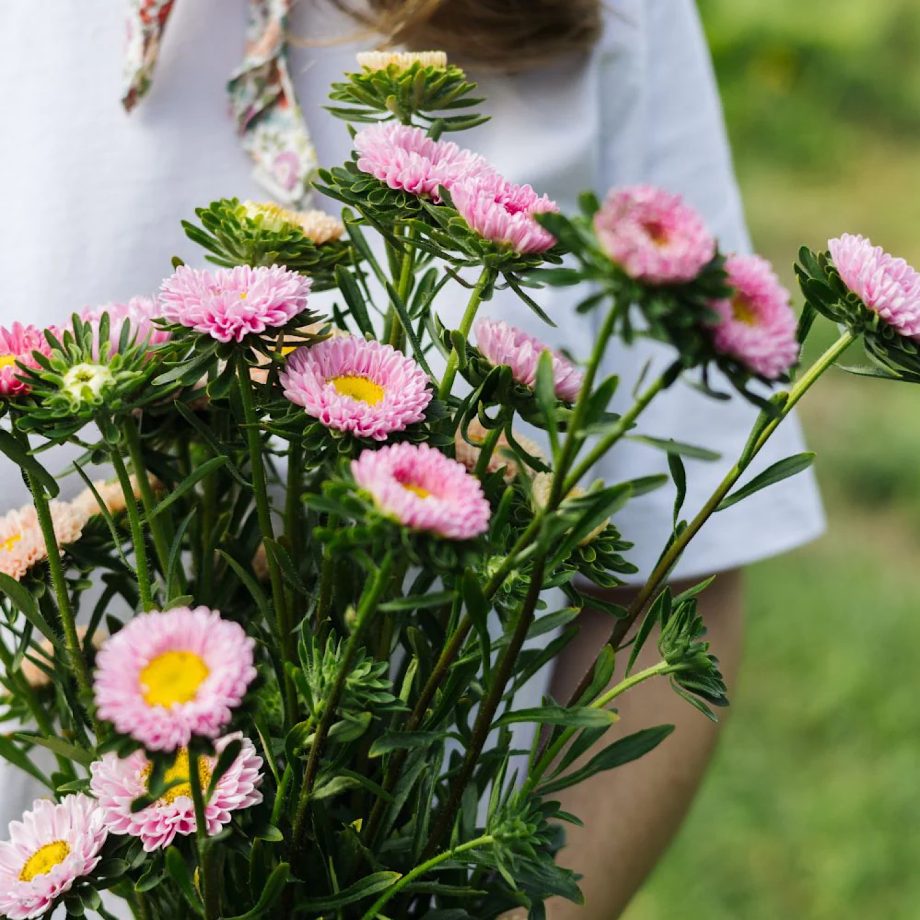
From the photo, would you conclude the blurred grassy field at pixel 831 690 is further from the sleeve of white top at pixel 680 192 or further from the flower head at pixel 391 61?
the flower head at pixel 391 61

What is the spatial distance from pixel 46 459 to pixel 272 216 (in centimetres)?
26

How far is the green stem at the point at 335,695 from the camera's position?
0.28 m

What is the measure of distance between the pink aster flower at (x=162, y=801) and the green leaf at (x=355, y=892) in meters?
0.04

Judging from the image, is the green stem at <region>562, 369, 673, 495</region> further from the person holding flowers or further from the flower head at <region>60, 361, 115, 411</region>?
the flower head at <region>60, 361, 115, 411</region>

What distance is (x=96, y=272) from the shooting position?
0.62 metres

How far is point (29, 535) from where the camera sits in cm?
42

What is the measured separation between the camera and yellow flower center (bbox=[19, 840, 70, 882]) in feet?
1.16

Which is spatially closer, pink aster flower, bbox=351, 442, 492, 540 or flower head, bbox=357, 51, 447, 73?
pink aster flower, bbox=351, 442, 492, 540

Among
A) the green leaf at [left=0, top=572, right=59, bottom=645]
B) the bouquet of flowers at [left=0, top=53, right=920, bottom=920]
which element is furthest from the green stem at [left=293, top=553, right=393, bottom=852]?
the green leaf at [left=0, top=572, right=59, bottom=645]

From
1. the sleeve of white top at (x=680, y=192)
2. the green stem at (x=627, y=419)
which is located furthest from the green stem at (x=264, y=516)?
the sleeve of white top at (x=680, y=192)

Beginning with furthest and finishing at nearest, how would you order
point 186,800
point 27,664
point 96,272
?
point 96,272, point 27,664, point 186,800

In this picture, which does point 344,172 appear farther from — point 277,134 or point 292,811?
point 277,134

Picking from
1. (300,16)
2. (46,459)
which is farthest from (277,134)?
(46,459)

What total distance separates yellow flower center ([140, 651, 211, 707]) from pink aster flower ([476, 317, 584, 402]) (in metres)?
0.13
